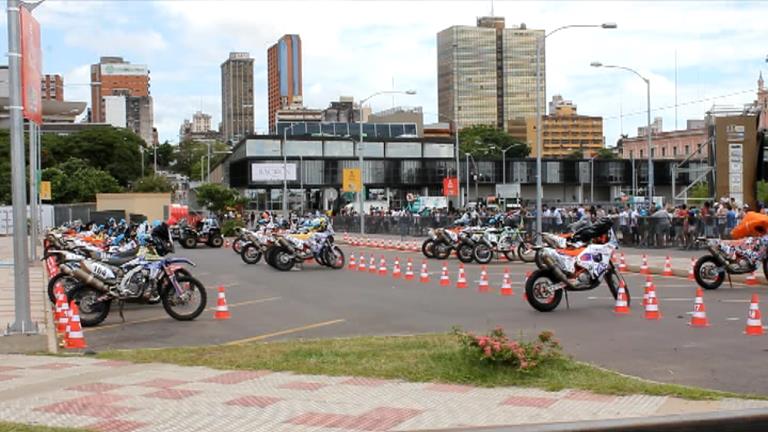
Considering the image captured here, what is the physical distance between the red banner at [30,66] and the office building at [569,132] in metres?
179

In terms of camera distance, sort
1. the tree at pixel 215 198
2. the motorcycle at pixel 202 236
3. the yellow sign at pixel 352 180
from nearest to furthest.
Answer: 1. the motorcycle at pixel 202 236
2. the yellow sign at pixel 352 180
3. the tree at pixel 215 198

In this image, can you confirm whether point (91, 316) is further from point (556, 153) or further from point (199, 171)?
point (556, 153)

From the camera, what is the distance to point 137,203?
215ft

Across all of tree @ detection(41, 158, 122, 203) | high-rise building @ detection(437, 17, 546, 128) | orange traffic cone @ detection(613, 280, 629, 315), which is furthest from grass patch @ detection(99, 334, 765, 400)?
high-rise building @ detection(437, 17, 546, 128)

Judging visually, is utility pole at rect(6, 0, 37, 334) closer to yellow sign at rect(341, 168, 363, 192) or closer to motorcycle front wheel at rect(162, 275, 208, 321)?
motorcycle front wheel at rect(162, 275, 208, 321)

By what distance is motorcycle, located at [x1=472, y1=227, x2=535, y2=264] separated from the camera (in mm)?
27766

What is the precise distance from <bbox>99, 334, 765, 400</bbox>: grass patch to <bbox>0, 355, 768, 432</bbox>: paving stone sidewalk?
0.25m

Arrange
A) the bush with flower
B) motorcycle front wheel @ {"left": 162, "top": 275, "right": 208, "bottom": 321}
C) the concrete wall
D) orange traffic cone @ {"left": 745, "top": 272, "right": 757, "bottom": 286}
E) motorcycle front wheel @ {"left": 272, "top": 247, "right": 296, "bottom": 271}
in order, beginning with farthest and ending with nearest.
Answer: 1. the concrete wall
2. motorcycle front wheel @ {"left": 272, "top": 247, "right": 296, "bottom": 271}
3. orange traffic cone @ {"left": 745, "top": 272, "right": 757, "bottom": 286}
4. motorcycle front wheel @ {"left": 162, "top": 275, "right": 208, "bottom": 321}
5. the bush with flower

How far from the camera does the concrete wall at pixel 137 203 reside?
65312 mm

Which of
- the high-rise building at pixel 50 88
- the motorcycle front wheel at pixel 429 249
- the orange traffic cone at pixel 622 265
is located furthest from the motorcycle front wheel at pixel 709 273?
the high-rise building at pixel 50 88

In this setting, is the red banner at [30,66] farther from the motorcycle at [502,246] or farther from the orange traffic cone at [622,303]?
the motorcycle at [502,246]

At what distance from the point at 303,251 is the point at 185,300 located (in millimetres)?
10900

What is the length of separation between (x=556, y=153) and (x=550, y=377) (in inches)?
7246

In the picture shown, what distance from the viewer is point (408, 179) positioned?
104 metres
